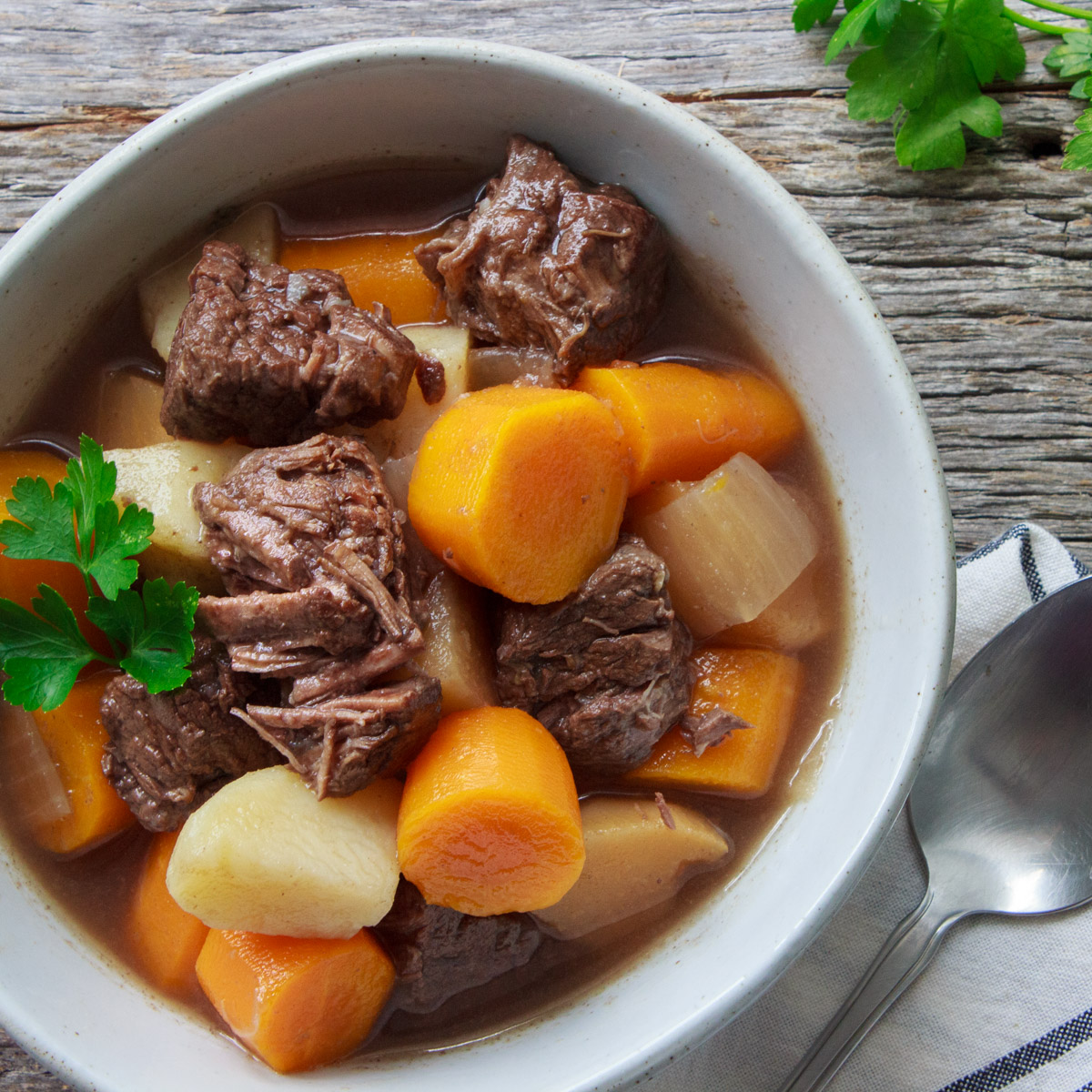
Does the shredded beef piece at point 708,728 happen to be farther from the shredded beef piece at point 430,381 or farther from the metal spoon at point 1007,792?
the shredded beef piece at point 430,381

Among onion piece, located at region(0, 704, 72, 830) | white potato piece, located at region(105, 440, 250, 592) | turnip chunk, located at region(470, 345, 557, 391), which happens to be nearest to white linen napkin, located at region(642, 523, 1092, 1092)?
turnip chunk, located at region(470, 345, 557, 391)

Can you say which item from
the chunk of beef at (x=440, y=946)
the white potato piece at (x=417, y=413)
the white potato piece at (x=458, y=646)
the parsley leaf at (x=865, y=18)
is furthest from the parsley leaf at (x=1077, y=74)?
the chunk of beef at (x=440, y=946)

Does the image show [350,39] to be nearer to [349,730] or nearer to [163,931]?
[349,730]

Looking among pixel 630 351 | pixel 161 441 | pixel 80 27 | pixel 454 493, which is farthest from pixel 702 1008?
pixel 80 27

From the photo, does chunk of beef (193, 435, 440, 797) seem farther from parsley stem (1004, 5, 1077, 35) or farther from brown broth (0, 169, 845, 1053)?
parsley stem (1004, 5, 1077, 35)

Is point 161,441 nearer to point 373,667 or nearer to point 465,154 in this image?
point 373,667
